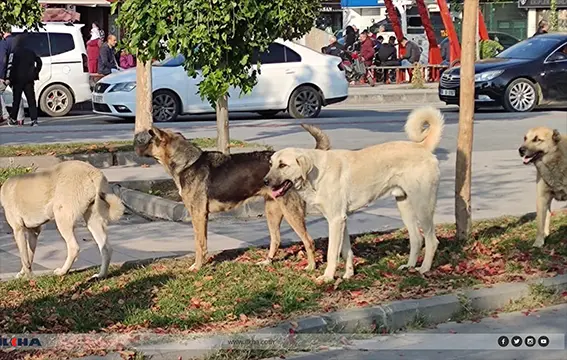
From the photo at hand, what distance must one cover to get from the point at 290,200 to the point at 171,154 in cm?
106

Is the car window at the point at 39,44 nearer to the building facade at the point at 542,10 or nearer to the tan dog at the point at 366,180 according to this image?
the tan dog at the point at 366,180

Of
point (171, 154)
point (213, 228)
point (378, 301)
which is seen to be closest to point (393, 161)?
point (378, 301)

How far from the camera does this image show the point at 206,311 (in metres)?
7.24

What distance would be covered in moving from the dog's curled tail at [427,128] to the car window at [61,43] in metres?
16.9

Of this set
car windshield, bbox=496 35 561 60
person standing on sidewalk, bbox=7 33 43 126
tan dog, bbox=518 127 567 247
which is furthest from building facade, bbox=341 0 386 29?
tan dog, bbox=518 127 567 247

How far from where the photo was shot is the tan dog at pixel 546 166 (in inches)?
367

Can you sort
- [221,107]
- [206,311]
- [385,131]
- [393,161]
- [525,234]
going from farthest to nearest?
[385,131] < [221,107] < [525,234] < [393,161] < [206,311]

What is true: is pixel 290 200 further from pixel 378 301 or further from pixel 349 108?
pixel 349 108

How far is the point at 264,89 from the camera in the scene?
21984mm

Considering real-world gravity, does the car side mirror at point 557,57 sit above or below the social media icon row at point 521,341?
above

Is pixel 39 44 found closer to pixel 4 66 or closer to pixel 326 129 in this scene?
pixel 4 66

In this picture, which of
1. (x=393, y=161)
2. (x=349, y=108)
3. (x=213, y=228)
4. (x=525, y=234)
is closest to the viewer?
(x=393, y=161)

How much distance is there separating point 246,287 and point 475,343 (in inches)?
72.1

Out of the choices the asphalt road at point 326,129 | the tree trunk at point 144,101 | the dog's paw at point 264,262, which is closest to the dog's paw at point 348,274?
the dog's paw at point 264,262
